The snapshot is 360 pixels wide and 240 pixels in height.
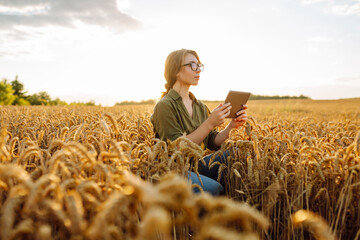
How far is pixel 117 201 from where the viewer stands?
0.83 m

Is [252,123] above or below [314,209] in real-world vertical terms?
above

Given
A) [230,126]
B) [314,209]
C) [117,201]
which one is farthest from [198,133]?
[117,201]

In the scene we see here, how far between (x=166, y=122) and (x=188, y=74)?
31.9 inches

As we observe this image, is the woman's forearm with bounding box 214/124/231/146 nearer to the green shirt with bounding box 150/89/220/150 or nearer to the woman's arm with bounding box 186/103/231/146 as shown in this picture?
the green shirt with bounding box 150/89/220/150

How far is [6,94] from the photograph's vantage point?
36.5 m

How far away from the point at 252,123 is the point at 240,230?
1.64m

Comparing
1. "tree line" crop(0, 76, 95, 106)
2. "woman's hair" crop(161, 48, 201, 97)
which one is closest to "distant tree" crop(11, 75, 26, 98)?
"tree line" crop(0, 76, 95, 106)

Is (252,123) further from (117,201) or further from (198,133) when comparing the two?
(117,201)

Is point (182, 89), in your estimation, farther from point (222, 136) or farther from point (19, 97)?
point (19, 97)

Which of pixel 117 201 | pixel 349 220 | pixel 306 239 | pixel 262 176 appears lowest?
pixel 306 239

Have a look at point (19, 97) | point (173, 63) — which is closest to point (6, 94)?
point (19, 97)

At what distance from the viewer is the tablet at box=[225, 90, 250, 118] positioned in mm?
3059

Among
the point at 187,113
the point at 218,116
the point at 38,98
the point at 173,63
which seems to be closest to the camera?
the point at 218,116

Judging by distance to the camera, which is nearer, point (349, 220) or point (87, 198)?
point (87, 198)
